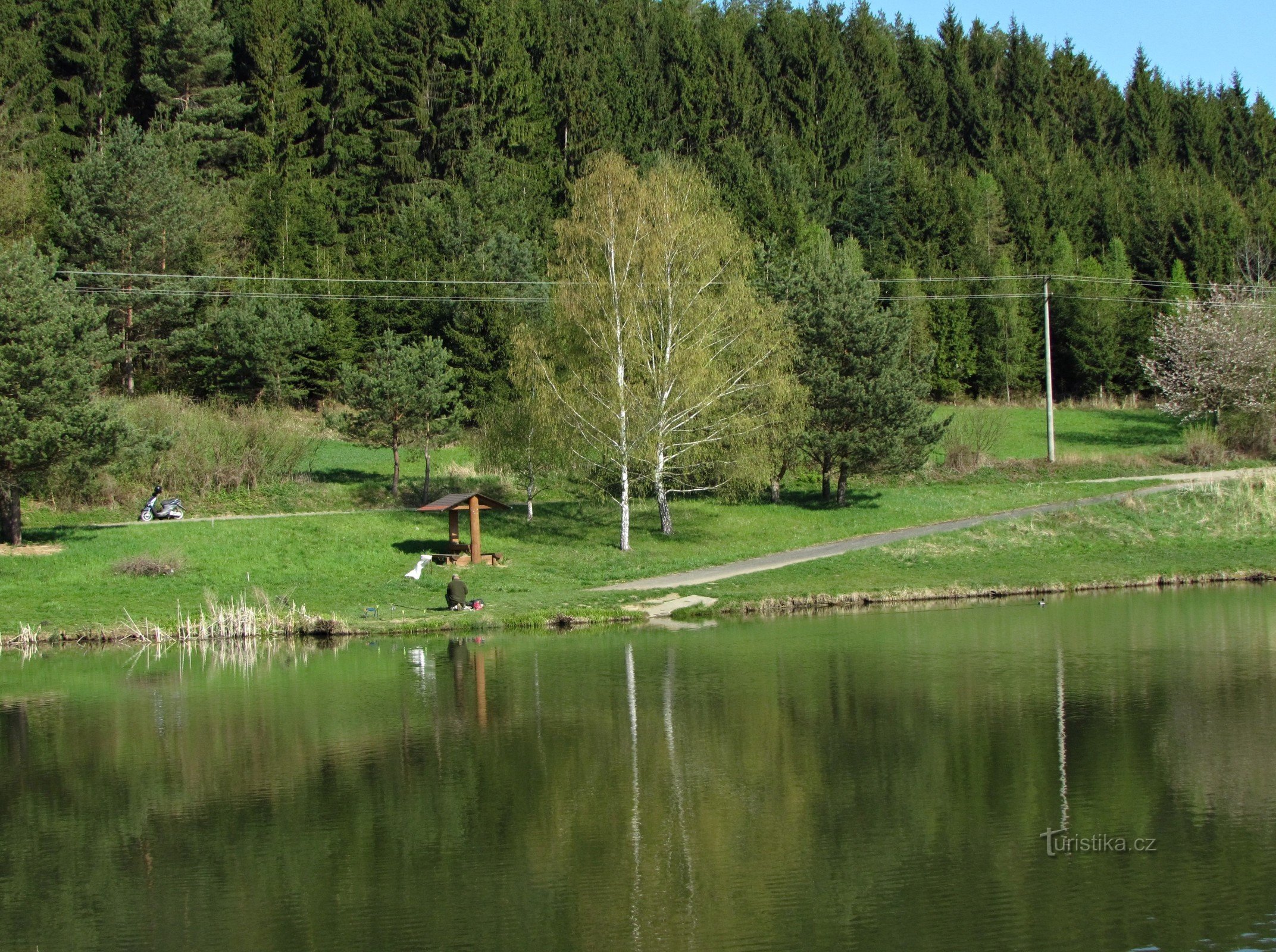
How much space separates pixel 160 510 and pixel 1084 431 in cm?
4603

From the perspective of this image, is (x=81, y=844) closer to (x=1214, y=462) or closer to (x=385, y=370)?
(x=385, y=370)

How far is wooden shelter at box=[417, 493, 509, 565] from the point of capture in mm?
37406

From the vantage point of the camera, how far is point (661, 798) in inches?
626

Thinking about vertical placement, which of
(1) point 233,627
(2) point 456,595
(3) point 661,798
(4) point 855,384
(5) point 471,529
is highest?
(4) point 855,384

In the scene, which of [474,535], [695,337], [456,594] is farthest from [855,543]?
[456,594]

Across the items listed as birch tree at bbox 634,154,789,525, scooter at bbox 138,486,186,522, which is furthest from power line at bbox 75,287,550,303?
scooter at bbox 138,486,186,522

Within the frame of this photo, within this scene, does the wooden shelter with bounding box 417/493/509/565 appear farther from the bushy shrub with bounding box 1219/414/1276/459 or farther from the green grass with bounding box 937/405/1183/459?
the bushy shrub with bounding box 1219/414/1276/459

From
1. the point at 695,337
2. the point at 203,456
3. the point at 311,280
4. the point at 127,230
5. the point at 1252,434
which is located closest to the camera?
the point at 695,337

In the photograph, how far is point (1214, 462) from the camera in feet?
182

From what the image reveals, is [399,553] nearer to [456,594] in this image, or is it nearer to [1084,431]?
[456,594]

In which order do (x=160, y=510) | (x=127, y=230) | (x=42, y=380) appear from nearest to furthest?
1. (x=42, y=380)
2. (x=160, y=510)
3. (x=127, y=230)

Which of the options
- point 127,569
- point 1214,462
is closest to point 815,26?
point 1214,462

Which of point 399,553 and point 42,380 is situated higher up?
point 42,380

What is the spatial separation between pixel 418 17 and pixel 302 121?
38.0 ft
